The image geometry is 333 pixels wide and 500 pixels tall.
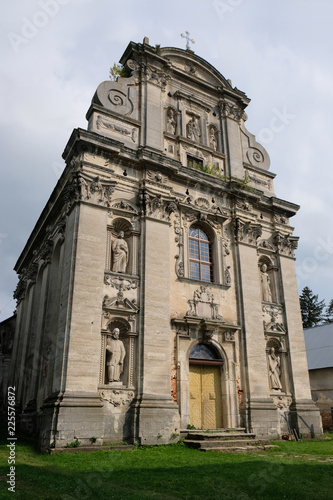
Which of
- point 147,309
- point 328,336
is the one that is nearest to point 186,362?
point 147,309

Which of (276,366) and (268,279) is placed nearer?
(276,366)

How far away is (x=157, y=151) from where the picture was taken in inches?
727

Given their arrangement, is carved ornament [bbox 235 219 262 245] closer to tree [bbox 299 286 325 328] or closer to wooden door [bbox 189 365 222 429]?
wooden door [bbox 189 365 222 429]

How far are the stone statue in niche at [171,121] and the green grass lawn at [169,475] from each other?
14323 millimetres

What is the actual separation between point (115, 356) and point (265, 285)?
357 inches

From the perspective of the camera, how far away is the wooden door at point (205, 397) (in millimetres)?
16078

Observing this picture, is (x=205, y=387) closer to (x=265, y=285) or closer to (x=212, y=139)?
(x=265, y=285)

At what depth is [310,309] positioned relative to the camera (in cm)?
5056

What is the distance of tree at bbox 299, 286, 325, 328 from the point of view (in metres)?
49.8

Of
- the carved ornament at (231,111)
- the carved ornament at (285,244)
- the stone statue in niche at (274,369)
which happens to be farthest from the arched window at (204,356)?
the carved ornament at (231,111)

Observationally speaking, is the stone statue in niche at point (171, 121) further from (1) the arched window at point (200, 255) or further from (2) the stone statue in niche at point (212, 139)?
(1) the arched window at point (200, 255)

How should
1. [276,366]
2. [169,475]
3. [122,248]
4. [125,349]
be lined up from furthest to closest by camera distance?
[276,366] < [122,248] < [125,349] < [169,475]

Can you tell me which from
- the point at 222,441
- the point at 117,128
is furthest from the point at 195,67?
the point at 222,441

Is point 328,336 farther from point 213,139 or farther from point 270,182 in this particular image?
point 213,139
